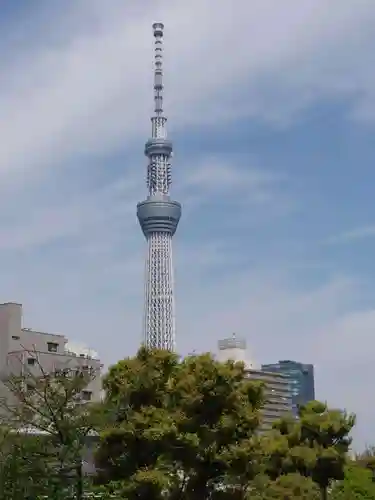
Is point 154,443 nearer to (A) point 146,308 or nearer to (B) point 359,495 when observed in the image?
(B) point 359,495

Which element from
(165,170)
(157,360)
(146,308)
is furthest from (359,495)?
(165,170)

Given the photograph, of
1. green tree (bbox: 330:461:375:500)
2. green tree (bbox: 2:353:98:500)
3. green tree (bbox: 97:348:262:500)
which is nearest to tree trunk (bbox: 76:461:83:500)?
green tree (bbox: 2:353:98:500)

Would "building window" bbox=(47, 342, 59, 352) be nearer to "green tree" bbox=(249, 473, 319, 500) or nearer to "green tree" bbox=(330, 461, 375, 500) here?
"green tree" bbox=(330, 461, 375, 500)

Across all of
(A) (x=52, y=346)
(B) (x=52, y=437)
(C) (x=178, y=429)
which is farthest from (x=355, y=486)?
(A) (x=52, y=346)

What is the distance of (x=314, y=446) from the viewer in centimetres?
3145

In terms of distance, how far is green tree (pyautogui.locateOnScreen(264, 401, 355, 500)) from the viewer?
31.1 meters

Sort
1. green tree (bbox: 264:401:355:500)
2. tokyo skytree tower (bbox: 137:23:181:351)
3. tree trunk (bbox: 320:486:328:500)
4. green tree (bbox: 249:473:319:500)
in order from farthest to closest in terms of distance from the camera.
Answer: tokyo skytree tower (bbox: 137:23:181:351)
tree trunk (bbox: 320:486:328:500)
green tree (bbox: 264:401:355:500)
green tree (bbox: 249:473:319:500)

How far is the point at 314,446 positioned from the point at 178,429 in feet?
35.4

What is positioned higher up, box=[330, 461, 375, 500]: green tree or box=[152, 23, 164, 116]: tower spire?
box=[152, 23, 164, 116]: tower spire

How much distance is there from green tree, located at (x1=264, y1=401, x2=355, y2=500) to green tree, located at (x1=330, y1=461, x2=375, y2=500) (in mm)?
2182

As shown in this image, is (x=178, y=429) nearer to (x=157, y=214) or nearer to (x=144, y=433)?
(x=144, y=433)

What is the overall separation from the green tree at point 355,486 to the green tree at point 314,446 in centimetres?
218

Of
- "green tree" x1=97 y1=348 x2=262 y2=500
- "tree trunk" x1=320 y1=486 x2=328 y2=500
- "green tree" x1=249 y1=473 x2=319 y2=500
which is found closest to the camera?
"green tree" x1=97 y1=348 x2=262 y2=500

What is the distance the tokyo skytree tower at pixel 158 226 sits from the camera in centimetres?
13875
